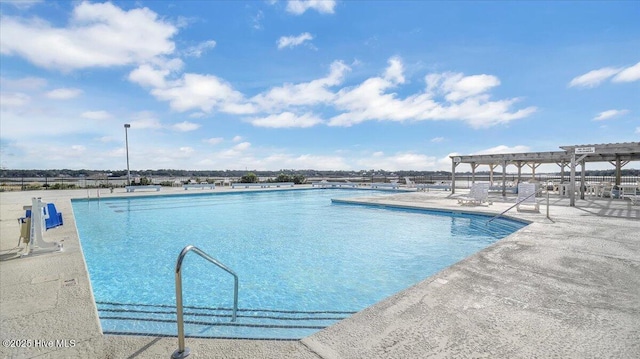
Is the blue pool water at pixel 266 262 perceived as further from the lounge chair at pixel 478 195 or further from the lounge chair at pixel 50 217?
the lounge chair at pixel 478 195

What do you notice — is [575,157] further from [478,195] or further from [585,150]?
[478,195]

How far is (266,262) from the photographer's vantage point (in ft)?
17.6

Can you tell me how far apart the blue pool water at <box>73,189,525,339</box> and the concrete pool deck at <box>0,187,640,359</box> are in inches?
20.1

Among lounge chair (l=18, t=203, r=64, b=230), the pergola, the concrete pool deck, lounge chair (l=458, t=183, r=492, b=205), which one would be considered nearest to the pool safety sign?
the pergola

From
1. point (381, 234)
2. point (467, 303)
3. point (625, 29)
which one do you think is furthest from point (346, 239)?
point (625, 29)

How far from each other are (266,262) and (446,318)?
12.1ft

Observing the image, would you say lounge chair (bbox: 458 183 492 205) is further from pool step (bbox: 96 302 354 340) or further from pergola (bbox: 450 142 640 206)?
pool step (bbox: 96 302 354 340)

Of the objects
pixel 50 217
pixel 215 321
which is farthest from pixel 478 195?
pixel 50 217

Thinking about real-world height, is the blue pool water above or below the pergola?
below

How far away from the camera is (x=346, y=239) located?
277 inches

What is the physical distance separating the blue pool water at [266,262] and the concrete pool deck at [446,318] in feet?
1.67

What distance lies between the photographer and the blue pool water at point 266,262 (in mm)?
3175

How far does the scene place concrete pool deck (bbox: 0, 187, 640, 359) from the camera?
1.89 metres

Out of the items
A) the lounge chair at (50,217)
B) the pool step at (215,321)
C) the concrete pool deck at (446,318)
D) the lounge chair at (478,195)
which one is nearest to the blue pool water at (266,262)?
the pool step at (215,321)
